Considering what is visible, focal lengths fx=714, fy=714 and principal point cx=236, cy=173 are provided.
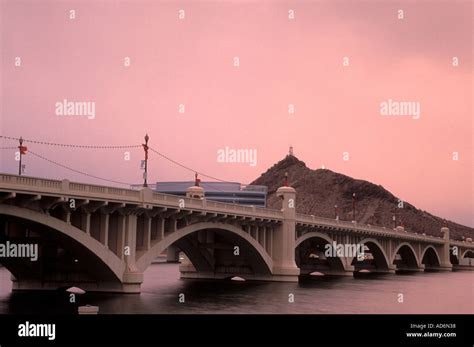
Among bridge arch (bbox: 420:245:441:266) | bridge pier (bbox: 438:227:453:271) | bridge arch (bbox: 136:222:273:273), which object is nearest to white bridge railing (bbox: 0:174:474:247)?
bridge arch (bbox: 136:222:273:273)

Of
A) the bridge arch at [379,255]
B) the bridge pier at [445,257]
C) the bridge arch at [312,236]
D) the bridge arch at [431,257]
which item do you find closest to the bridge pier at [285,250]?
the bridge arch at [312,236]

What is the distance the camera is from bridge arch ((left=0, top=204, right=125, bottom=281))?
47094 mm

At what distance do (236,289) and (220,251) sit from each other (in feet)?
54.4

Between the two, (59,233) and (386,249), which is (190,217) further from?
(386,249)

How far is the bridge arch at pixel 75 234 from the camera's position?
47.1 m

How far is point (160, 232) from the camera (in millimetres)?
64312

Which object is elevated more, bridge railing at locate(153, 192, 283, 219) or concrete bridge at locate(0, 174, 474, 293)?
bridge railing at locate(153, 192, 283, 219)

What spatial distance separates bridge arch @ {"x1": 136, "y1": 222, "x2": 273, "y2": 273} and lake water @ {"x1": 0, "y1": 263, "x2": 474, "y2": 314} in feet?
9.45

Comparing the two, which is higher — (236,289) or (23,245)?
(23,245)

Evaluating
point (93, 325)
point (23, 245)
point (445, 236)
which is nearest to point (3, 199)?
point (93, 325)

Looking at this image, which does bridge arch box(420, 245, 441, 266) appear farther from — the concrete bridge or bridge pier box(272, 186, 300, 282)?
bridge pier box(272, 186, 300, 282)

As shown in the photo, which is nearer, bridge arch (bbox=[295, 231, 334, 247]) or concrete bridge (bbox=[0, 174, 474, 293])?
concrete bridge (bbox=[0, 174, 474, 293])

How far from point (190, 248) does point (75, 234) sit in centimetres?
3983

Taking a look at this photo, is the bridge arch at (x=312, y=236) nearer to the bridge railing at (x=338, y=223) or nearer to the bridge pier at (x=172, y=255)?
the bridge railing at (x=338, y=223)
